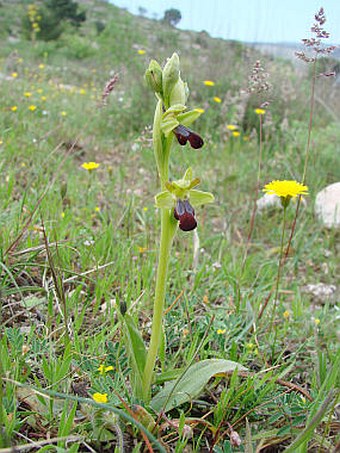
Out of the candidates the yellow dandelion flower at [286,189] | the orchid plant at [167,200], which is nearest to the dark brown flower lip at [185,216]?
the orchid plant at [167,200]

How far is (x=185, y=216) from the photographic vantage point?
0.97 meters

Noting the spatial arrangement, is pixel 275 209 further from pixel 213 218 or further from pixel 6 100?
pixel 6 100

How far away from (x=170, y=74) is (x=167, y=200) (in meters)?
0.25

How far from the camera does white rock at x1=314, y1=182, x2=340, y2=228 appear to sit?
2666 mm

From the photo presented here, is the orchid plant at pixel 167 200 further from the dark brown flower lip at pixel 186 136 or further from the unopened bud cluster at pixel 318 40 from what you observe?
the unopened bud cluster at pixel 318 40

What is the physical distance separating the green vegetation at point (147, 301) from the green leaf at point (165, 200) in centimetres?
26

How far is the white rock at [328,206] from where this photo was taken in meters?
2.67

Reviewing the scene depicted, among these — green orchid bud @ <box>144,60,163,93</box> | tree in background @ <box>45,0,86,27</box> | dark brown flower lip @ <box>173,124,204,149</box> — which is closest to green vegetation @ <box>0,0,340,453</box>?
green orchid bud @ <box>144,60,163,93</box>

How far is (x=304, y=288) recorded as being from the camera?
217 centimetres

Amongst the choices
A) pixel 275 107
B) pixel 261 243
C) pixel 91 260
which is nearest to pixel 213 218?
pixel 261 243

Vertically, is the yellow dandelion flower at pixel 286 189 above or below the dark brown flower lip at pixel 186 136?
below

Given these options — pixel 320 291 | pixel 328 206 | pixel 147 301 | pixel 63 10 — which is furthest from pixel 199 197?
pixel 63 10

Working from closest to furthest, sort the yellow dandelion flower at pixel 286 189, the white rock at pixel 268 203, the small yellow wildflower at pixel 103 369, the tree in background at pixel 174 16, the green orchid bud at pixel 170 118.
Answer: the green orchid bud at pixel 170 118
the small yellow wildflower at pixel 103 369
the yellow dandelion flower at pixel 286 189
the tree in background at pixel 174 16
the white rock at pixel 268 203

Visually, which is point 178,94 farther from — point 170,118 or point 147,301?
point 147,301
